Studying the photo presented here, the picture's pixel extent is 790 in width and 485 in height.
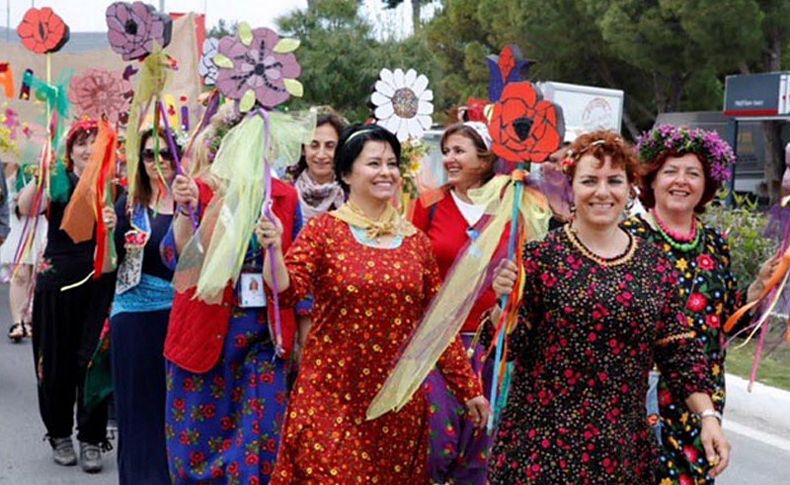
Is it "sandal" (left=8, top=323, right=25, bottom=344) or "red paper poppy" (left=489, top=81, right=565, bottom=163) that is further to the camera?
"sandal" (left=8, top=323, right=25, bottom=344)

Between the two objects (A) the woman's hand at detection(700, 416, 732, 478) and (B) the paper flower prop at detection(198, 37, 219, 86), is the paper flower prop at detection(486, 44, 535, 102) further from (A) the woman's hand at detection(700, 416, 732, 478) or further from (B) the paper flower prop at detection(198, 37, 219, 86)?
(B) the paper flower prop at detection(198, 37, 219, 86)

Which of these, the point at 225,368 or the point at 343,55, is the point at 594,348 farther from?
the point at 343,55

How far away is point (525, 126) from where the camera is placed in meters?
3.84

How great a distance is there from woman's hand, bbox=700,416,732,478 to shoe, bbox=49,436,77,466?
369cm

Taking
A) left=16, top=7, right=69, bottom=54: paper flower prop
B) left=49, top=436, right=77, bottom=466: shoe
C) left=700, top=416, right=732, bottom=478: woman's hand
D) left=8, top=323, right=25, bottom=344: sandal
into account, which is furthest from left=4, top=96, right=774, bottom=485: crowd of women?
left=8, top=323, right=25, bottom=344: sandal

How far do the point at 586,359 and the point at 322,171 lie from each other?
222cm

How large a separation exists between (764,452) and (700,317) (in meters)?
3.24

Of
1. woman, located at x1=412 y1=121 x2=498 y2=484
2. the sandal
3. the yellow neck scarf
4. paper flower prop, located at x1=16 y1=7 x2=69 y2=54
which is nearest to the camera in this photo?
the yellow neck scarf

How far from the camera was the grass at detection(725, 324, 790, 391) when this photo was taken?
8344mm

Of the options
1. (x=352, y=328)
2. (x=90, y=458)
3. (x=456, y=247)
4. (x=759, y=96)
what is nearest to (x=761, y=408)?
(x=456, y=247)

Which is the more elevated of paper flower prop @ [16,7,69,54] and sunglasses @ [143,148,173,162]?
paper flower prop @ [16,7,69,54]

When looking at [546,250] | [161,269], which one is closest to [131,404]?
[161,269]

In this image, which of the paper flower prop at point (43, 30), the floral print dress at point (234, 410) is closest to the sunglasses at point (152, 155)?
the floral print dress at point (234, 410)

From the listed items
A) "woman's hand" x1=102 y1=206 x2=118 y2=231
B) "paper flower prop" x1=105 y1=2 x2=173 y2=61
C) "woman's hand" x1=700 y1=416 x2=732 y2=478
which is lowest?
"woman's hand" x1=700 y1=416 x2=732 y2=478
